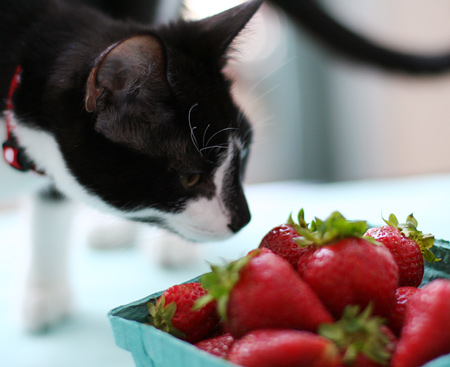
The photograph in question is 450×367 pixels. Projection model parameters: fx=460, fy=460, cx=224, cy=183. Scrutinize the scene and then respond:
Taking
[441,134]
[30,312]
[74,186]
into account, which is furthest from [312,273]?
[441,134]

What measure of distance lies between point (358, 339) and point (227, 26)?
1.97 feet

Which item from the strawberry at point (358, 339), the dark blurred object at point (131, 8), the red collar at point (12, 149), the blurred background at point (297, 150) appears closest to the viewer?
the strawberry at point (358, 339)

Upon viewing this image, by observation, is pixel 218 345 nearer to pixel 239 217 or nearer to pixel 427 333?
pixel 427 333

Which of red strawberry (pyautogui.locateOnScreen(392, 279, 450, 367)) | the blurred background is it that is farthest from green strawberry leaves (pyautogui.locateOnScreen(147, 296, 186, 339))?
the blurred background

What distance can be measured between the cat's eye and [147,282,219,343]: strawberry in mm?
241

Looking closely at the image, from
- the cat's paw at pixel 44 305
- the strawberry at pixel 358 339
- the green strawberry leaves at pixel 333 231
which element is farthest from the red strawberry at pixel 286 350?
the cat's paw at pixel 44 305

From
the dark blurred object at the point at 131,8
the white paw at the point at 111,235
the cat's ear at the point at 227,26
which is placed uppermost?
the cat's ear at the point at 227,26

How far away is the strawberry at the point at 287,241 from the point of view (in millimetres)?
567

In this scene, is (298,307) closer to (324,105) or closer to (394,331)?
(394,331)

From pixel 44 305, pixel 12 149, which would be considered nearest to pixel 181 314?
pixel 12 149

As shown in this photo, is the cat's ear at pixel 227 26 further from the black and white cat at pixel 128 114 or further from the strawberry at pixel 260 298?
the strawberry at pixel 260 298

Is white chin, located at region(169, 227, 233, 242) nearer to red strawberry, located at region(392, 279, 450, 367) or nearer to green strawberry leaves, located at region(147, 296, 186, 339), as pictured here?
green strawberry leaves, located at region(147, 296, 186, 339)

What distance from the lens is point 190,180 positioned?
759 mm

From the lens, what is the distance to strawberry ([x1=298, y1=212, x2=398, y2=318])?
1.53ft
